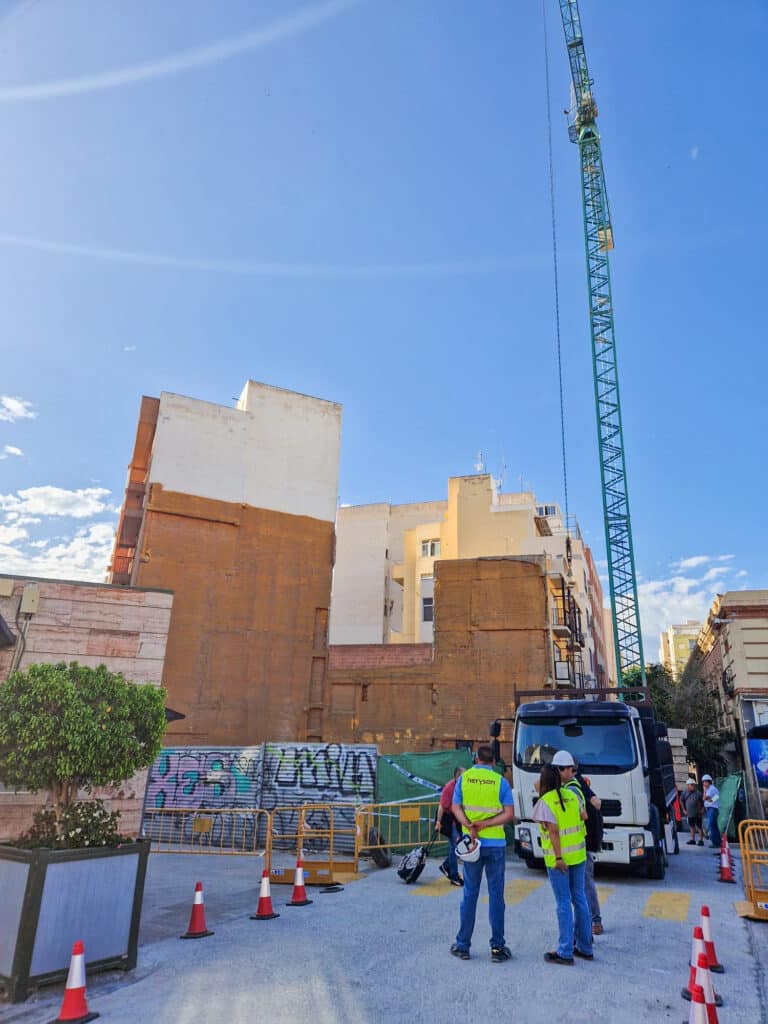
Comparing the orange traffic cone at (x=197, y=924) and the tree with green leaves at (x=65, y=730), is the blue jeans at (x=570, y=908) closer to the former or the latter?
the orange traffic cone at (x=197, y=924)

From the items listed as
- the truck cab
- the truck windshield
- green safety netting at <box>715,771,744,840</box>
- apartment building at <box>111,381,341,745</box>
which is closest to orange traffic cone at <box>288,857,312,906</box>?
the truck cab

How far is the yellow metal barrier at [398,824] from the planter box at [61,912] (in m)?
7.89

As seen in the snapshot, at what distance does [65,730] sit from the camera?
6.45 metres

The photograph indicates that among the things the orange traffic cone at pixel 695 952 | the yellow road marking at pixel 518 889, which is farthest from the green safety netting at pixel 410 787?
the orange traffic cone at pixel 695 952

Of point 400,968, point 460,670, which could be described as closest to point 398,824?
point 400,968

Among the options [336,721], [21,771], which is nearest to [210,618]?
[336,721]

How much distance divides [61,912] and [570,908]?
4.55m

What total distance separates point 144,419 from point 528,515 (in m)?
23.1

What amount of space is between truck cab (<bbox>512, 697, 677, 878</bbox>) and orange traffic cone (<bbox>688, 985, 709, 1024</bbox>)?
685cm

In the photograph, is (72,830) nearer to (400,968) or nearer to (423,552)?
(400,968)

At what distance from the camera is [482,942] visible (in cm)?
718

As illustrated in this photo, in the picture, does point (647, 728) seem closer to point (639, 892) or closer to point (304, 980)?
point (639, 892)

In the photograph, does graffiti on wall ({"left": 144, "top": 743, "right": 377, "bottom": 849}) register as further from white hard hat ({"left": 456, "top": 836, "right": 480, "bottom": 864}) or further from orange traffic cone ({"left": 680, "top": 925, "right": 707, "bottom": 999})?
orange traffic cone ({"left": 680, "top": 925, "right": 707, "bottom": 999})

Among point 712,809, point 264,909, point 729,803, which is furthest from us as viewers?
point 729,803
